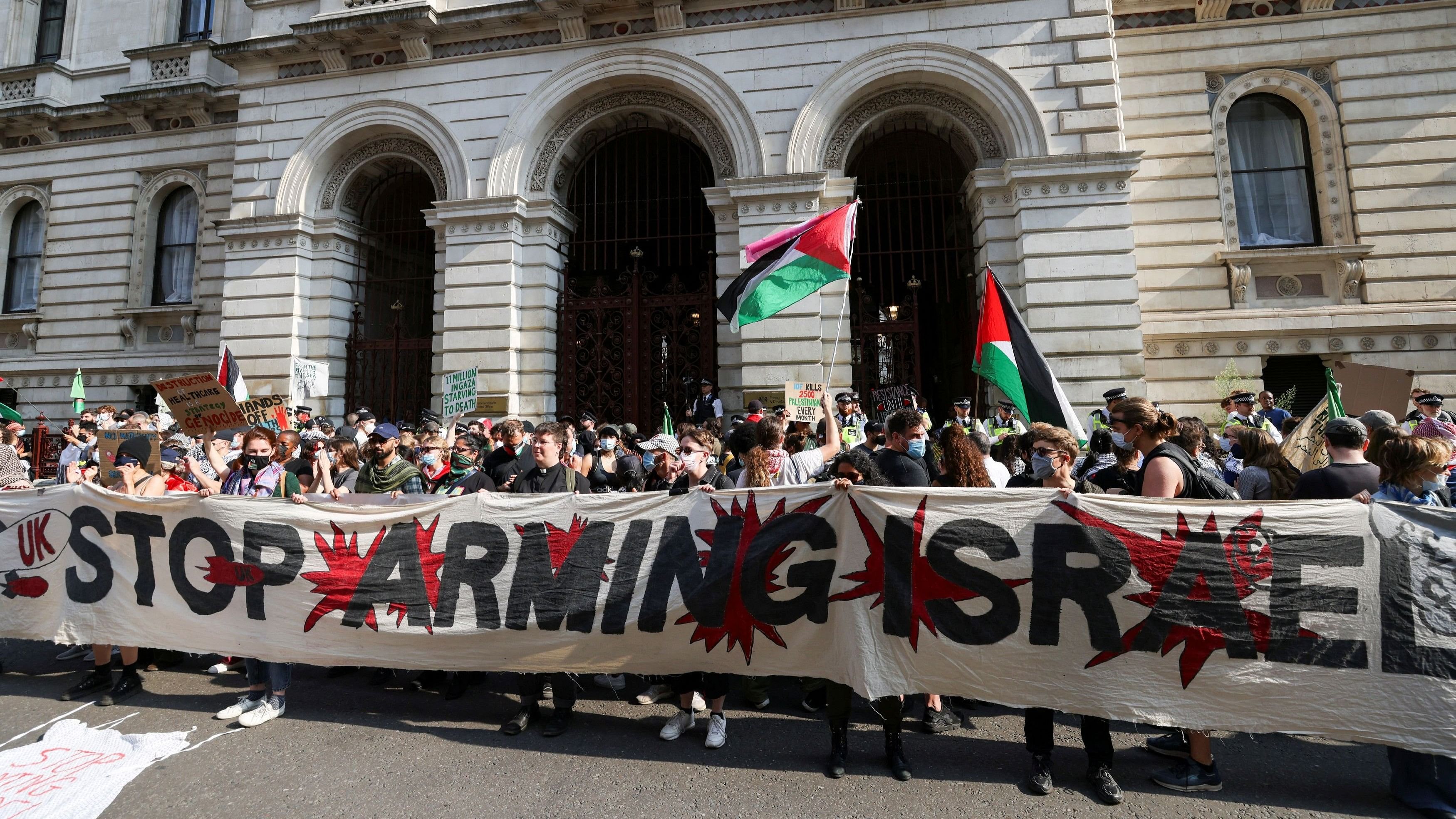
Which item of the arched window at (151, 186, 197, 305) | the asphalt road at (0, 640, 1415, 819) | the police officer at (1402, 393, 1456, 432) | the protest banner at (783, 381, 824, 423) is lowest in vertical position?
the asphalt road at (0, 640, 1415, 819)

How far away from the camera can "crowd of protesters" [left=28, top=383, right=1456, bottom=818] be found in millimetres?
4320

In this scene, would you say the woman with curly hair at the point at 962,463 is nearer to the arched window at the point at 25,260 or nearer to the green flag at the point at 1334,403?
the green flag at the point at 1334,403

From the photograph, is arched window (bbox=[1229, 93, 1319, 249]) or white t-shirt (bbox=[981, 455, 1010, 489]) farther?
arched window (bbox=[1229, 93, 1319, 249])

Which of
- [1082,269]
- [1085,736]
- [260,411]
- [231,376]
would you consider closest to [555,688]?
[1085,736]

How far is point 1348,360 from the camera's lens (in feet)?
44.2

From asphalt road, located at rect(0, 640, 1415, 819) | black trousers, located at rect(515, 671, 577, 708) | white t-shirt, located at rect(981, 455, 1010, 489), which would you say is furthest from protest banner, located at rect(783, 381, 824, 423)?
black trousers, located at rect(515, 671, 577, 708)

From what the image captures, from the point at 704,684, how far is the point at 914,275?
37.8 ft

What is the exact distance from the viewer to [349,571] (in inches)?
214

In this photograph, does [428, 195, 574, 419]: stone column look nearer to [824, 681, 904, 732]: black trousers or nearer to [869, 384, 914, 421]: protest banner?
[869, 384, 914, 421]: protest banner

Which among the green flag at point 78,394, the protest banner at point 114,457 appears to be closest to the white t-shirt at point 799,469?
the protest banner at point 114,457

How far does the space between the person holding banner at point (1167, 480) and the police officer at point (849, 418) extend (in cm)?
542

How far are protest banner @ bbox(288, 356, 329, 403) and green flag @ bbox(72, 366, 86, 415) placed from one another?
739 cm

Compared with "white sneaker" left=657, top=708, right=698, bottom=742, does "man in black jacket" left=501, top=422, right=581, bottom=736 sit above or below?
above

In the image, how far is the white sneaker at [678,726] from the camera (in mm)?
4891
